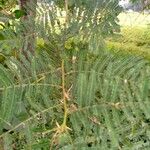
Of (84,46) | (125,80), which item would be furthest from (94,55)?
(125,80)

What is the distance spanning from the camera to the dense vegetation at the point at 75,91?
691 millimetres

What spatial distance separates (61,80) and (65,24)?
0.23m

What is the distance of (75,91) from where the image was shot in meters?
0.77

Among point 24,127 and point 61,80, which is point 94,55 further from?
point 24,127

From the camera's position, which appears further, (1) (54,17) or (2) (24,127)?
(1) (54,17)

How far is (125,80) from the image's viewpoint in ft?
2.36

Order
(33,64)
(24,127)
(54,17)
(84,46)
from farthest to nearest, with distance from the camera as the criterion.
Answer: (54,17) → (84,46) → (33,64) → (24,127)

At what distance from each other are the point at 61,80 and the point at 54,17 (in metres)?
0.29

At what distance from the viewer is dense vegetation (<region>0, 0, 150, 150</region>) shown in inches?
27.2

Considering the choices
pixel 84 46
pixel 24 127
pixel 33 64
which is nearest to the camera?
pixel 24 127

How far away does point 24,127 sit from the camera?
709 mm

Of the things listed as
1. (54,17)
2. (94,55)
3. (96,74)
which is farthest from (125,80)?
(54,17)

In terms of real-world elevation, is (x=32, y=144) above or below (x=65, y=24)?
below

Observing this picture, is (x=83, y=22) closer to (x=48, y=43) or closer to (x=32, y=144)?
(x=48, y=43)
